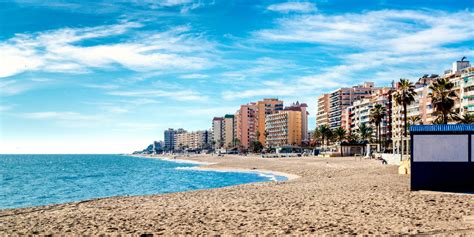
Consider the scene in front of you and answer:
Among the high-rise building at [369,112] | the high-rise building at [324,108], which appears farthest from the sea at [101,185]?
the high-rise building at [324,108]

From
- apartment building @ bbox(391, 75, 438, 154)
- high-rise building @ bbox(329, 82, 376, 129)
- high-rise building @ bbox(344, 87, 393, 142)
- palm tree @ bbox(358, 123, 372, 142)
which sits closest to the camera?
apartment building @ bbox(391, 75, 438, 154)

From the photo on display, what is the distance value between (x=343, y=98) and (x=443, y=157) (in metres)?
155

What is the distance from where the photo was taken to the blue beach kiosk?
907 inches

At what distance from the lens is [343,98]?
17562 cm

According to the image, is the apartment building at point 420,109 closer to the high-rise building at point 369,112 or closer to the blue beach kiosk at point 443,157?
the high-rise building at point 369,112

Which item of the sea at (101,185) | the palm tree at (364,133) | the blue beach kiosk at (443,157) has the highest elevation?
the palm tree at (364,133)

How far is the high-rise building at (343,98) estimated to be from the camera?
17538cm

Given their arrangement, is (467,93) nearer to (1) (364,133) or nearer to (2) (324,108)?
(1) (364,133)

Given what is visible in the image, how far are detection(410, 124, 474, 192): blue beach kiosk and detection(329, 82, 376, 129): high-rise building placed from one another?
489 ft

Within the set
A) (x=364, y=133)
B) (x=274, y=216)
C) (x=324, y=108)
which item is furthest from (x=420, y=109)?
(x=274, y=216)

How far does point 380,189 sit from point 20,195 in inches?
1324

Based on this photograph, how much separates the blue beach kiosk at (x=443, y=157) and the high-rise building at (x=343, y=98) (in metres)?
149

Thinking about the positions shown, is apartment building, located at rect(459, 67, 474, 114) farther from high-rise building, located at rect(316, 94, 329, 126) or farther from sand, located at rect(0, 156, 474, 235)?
high-rise building, located at rect(316, 94, 329, 126)

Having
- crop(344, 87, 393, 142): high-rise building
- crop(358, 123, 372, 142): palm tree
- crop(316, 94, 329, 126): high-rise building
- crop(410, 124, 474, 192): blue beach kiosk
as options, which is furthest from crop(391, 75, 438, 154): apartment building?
crop(410, 124, 474, 192): blue beach kiosk
